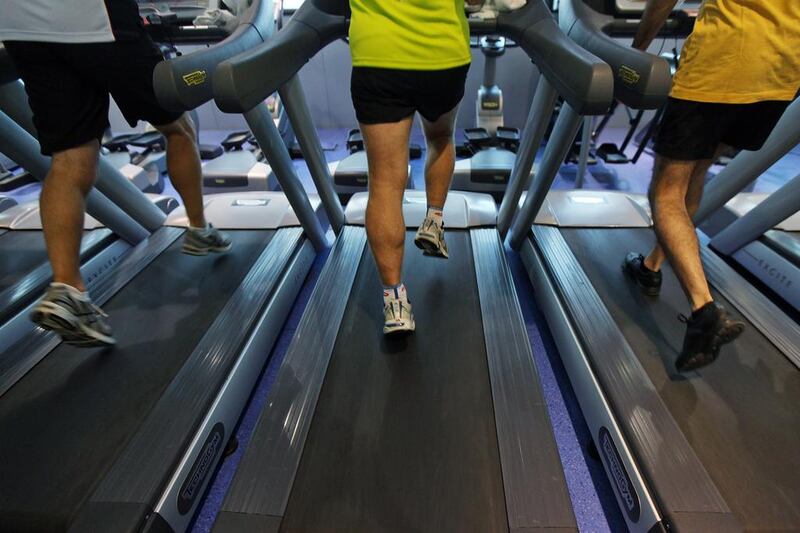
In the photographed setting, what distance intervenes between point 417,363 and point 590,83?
90 cm

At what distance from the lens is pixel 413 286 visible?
159 centimetres

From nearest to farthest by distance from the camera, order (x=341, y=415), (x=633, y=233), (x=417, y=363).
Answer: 1. (x=341, y=415)
2. (x=417, y=363)
3. (x=633, y=233)

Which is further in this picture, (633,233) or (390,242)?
(633,233)

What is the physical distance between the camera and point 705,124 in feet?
3.43

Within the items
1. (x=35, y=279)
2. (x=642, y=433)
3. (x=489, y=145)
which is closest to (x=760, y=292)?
(x=642, y=433)

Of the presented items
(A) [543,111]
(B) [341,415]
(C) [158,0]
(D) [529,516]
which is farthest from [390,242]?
(C) [158,0]

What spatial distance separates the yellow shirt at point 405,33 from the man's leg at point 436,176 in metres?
0.34

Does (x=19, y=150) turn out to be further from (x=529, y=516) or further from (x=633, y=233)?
(x=633, y=233)

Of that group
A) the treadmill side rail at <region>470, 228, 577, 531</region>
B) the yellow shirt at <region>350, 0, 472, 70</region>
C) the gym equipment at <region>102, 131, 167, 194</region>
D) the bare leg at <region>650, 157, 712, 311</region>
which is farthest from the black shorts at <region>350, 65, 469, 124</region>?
the gym equipment at <region>102, 131, 167, 194</region>

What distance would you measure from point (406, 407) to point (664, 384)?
75 centimetres

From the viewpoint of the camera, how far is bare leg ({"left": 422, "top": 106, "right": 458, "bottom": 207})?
1.41 metres

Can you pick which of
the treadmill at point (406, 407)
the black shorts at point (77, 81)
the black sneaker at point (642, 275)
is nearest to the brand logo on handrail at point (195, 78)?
the treadmill at point (406, 407)

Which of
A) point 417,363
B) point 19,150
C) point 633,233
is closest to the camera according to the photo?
point 417,363

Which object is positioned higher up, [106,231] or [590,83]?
[590,83]
